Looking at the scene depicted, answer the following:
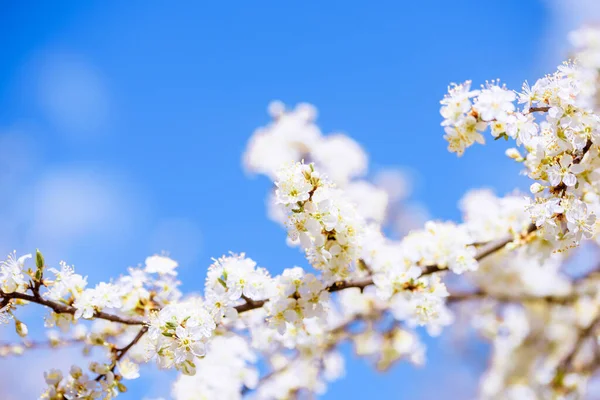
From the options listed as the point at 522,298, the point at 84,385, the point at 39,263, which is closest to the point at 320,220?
the point at 39,263

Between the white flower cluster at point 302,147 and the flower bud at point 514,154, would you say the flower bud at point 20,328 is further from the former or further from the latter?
the white flower cluster at point 302,147

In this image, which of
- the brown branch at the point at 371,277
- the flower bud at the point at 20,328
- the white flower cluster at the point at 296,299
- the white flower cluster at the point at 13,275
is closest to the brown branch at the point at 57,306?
the white flower cluster at the point at 13,275

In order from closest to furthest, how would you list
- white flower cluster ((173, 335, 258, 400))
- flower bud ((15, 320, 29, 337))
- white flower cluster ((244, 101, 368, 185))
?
flower bud ((15, 320, 29, 337)), white flower cluster ((173, 335, 258, 400)), white flower cluster ((244, 101, 368, 185))

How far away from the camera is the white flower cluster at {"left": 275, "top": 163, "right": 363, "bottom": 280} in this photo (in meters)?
2.33

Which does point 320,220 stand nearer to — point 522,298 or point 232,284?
point 232,284

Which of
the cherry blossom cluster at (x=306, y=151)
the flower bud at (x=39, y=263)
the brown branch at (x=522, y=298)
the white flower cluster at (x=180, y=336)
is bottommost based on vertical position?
the white flower cluster at (x=180, y=336)

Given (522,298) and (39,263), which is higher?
(522,298)

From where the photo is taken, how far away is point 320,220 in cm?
238

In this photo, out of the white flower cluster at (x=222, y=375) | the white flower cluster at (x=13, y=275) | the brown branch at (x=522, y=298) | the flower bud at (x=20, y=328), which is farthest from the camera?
the brown branch at (x=522, y=298)

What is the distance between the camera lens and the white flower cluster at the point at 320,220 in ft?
7.66

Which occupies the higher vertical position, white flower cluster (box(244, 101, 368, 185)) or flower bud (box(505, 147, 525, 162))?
white flower cluster (box(244, 101, 368, 185))

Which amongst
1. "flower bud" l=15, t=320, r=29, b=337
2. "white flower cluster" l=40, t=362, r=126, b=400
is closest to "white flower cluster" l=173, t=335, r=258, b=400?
"white flower cluster" l=40, t=362, r=126, b=400

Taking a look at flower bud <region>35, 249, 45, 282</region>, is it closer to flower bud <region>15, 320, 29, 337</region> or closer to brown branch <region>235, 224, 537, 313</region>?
flower bud <region>15, 320, 29, 337</region>

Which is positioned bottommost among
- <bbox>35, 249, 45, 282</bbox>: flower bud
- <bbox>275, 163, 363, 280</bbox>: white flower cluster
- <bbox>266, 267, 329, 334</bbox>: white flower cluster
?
<bbox>266, 267, 329, 334</bbox>: white flower cluster
